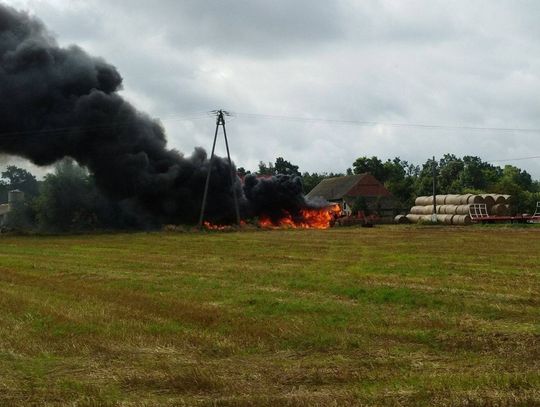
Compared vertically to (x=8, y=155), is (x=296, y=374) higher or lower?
lower

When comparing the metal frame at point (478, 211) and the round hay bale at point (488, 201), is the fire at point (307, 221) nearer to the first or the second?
the metal frame at point (478, 211)

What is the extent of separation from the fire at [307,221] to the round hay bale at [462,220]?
13087 mm

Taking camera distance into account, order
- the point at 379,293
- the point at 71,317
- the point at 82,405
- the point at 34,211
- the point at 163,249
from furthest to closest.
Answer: the point at 34,211 < the point at 163,249 < the point at 379,293 < the point at 71,317 < the point at 82,405

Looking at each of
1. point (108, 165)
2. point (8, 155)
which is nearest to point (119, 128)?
point (108, 165)

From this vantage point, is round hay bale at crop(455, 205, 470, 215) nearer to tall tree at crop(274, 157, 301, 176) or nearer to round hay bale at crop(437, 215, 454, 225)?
round hay bale at crop(437, 215, 454, 225)

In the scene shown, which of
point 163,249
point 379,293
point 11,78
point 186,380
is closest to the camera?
point 186,380

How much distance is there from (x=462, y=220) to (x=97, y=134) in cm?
3620

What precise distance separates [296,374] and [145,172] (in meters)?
47.6

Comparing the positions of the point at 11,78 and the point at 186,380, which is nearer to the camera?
the point at 186,380

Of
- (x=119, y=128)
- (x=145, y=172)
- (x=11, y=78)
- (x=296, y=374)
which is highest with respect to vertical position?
(x=11, y=78)

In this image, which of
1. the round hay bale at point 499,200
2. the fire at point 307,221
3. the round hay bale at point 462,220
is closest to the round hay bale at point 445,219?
the round hay bale at point 462,220

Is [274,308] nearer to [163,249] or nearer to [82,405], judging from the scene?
[82,405]

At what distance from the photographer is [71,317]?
469 inches

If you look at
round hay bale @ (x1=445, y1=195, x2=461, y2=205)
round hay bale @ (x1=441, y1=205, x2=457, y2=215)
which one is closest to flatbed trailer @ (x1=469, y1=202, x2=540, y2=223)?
round hay bale @ (x1=441, y1=205, x2=457, y2=215)
